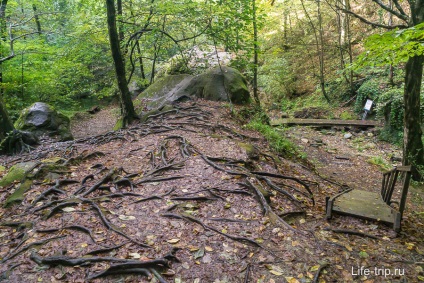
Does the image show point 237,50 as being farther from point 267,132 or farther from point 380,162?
point 380,162

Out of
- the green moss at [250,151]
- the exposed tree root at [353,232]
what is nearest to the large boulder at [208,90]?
the green moss at [250,151]

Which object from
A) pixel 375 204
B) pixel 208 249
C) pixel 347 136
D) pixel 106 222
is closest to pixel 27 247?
pixel 106 222

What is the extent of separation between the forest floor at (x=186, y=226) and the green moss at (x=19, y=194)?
11 centimetres

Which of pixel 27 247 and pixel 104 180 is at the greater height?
pixel 104 180

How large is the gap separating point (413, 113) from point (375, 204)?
Result: 13.8 ft

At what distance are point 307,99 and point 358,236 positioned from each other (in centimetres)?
1767

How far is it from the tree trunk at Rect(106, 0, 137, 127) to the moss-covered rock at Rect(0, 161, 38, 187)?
5056 mm

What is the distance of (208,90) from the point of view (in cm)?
1324

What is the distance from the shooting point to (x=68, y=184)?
579 centimetres

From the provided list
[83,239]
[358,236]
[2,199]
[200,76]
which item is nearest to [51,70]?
[200,76]

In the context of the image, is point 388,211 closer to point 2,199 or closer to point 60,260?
point 60,260

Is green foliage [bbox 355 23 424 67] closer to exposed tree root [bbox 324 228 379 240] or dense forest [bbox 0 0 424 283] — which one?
dense forest [bbox 0 0 424 283]

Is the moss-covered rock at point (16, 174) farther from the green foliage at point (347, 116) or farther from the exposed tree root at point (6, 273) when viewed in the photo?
the green foliage at point (347, 116)

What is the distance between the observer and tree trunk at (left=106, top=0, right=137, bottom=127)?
977 cm
